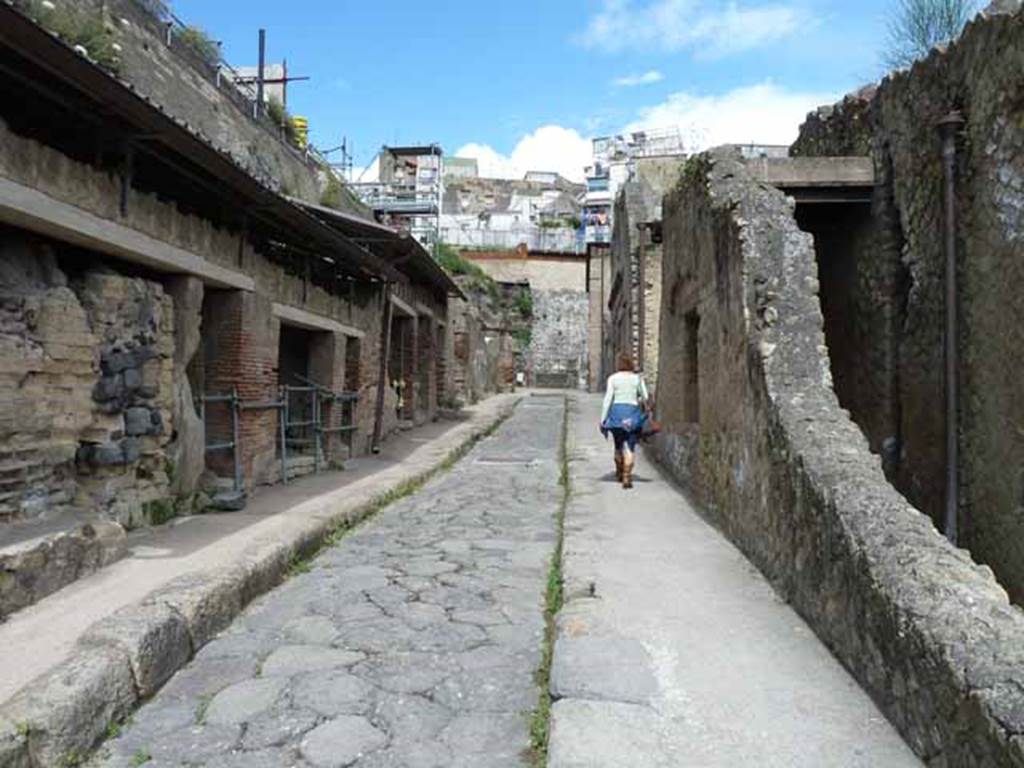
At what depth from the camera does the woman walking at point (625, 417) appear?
823cm

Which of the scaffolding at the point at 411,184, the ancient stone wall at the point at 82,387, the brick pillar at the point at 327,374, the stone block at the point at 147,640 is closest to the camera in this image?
the stone block at the point at 147,640

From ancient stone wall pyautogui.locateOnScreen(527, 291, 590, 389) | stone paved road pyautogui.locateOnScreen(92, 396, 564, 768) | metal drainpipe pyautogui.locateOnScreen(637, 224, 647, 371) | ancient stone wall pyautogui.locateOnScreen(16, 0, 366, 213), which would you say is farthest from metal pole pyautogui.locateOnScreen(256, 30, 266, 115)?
ancient stone wall pyautogui.locateOnScreen(527, 291, 590, 389)

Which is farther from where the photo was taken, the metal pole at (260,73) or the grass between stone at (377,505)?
the metal pole at (260,73)

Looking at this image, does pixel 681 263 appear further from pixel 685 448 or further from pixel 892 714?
pixel 892 714

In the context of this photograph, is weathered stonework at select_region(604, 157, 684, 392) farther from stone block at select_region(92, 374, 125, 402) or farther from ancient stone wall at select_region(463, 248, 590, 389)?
ancient stone wall at select_region(463, 248, 590, 389)

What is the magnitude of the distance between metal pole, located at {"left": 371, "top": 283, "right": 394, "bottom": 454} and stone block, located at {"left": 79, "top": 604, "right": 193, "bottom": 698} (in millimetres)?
8248

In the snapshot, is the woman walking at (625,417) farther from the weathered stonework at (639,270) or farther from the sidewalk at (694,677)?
the weathered stonework at (639,270)

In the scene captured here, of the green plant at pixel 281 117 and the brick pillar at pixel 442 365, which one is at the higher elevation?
the green plant at pixel 281 117

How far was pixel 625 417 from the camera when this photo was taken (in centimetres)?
828

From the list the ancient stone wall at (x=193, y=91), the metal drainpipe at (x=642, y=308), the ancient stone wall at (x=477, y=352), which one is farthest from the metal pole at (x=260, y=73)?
the metal drainpipe at (x=642, y=308)

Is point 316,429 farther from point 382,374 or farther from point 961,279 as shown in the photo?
point 961,279

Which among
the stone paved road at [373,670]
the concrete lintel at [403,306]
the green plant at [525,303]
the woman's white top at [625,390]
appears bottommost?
the stone paved road at [373,670]

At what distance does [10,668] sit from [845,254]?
316 inches

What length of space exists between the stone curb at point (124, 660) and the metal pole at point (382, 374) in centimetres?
683
